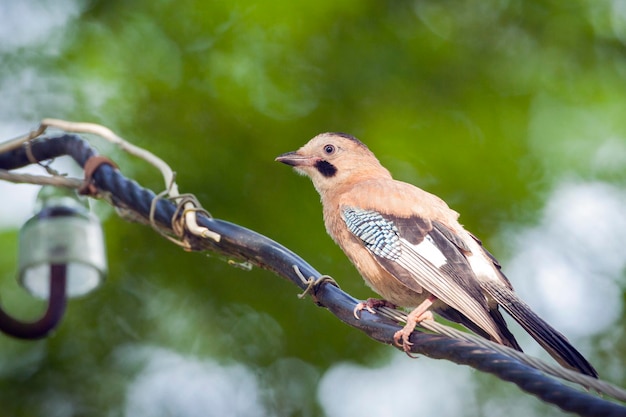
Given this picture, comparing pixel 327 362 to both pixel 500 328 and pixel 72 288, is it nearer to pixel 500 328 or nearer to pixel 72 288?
pixel 500 328

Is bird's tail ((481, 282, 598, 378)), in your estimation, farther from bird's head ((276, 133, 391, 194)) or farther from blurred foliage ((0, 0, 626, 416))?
blurred foliage ((0, 0, 626, 416))

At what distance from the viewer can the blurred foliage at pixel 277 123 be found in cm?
833

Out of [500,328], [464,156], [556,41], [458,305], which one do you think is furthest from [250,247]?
[556,41]

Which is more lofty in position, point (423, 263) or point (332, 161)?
point (332, 161)

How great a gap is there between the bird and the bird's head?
105 millimetres

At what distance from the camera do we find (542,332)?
17.9ft

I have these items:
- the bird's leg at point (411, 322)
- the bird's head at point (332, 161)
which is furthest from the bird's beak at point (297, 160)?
the bird's leg at point (411, 322)

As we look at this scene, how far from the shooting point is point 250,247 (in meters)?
5.10

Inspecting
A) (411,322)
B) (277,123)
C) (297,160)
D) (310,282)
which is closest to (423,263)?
(411,322)

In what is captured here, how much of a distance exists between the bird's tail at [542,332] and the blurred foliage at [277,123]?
2397mm

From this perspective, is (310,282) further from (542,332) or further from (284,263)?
(542,332)

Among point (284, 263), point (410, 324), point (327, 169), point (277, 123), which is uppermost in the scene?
point (277, 123)

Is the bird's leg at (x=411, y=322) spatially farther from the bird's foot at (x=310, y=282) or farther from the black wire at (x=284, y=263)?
the bird's foot at (x=310, y=282)

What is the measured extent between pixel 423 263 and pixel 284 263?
123cm
